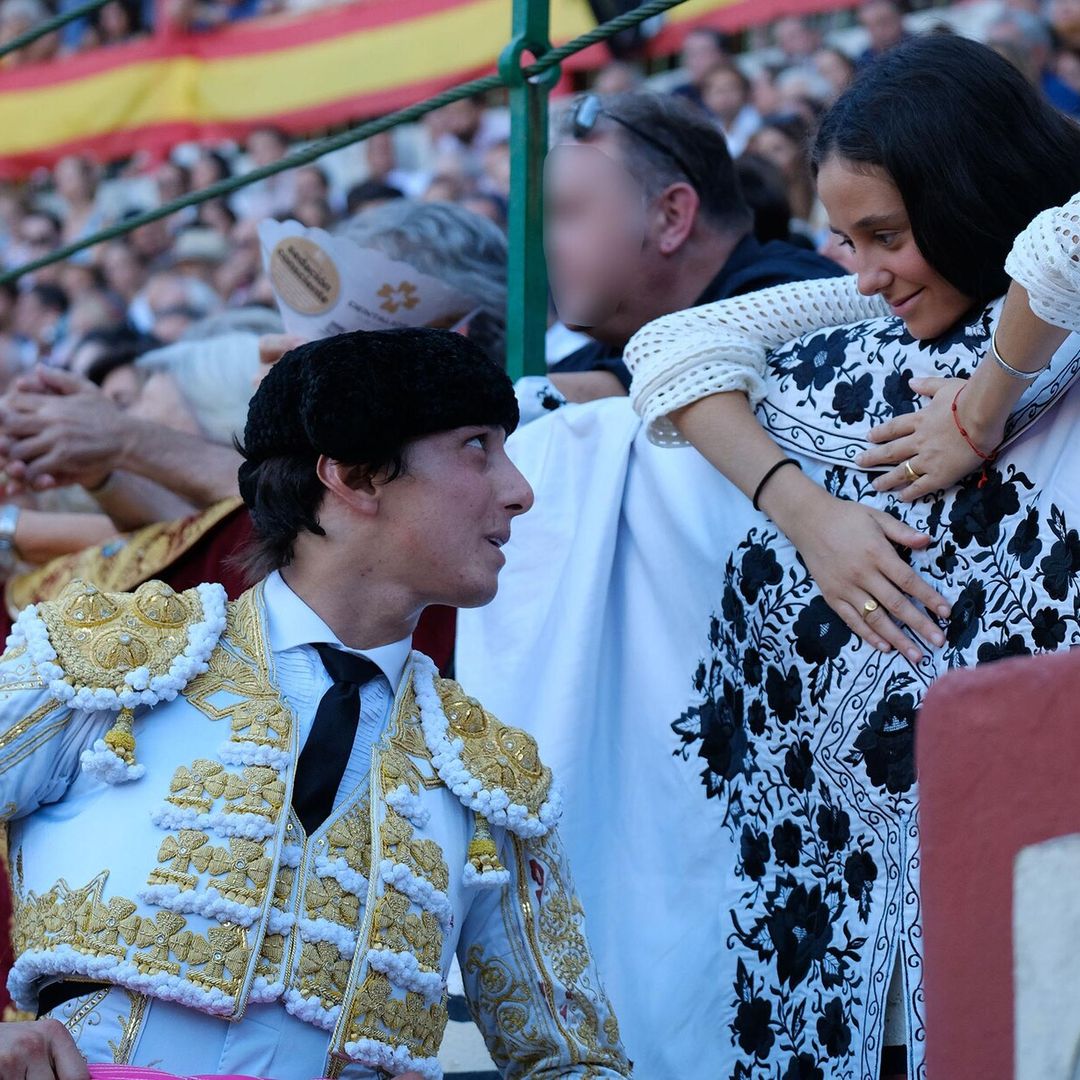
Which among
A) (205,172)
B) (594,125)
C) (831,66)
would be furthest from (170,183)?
(594,125)

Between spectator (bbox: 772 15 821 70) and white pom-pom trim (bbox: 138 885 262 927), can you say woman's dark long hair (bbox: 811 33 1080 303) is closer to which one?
white pom-pom trim (bbox: 138 885 262 927)

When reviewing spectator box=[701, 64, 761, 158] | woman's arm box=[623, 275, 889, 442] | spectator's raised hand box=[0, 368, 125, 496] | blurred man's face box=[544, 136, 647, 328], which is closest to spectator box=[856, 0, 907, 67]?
spectator box=[701, 64, 761, 158]

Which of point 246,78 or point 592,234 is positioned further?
point 246,78

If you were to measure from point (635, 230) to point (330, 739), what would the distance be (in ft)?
4.26

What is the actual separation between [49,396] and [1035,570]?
192 centimetres

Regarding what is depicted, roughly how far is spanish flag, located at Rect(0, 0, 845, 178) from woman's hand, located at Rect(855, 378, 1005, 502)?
6.49m

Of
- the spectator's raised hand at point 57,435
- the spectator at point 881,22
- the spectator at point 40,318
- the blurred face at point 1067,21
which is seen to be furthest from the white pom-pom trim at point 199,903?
the spectator at point 40,318

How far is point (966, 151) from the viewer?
1.93 metres

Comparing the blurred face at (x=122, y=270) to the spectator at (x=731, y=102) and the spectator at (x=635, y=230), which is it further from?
the spectator at (x=635, y=230)

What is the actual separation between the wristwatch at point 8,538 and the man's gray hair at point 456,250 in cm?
93

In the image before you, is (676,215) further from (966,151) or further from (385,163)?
(385,163)

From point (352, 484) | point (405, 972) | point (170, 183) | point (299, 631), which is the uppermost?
point (352, 484)

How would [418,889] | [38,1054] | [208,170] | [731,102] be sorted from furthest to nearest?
[208,170]
[731,102]
[418,889]
[38,1054]

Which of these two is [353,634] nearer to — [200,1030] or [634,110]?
[200,1030]
